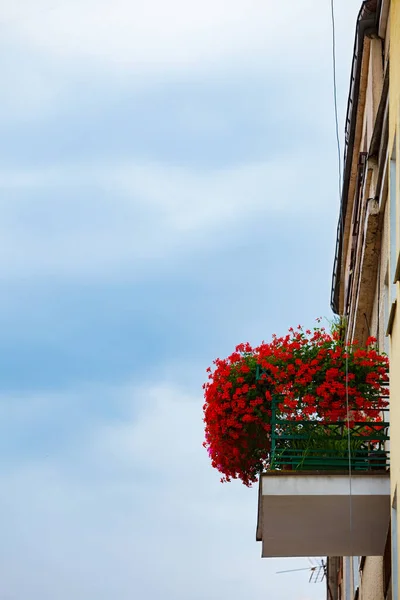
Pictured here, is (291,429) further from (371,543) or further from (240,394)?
(371,543)

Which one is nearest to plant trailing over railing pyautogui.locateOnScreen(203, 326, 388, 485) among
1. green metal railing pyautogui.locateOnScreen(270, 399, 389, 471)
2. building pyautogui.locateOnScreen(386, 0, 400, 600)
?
green metal railing pyautogui.locateOnScreen(270, 399, 389, 471)

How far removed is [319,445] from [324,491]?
23.5 inches

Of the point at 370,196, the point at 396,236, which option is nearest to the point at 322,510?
the point at 396,236

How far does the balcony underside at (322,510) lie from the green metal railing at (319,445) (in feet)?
0.94

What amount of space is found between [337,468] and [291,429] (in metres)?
0.58

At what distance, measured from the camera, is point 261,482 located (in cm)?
1034

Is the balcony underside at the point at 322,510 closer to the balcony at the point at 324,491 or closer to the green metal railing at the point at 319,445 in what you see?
the balcony at the point at 324,491

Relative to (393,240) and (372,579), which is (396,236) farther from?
(372,579)

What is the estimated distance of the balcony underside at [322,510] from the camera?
10297mm

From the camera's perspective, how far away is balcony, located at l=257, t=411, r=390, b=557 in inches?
406

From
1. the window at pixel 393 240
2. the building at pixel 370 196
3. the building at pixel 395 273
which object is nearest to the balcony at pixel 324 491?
the building at pixel 370 196

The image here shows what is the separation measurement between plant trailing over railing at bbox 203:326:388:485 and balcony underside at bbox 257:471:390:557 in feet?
2.09

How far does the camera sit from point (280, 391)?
10953mm

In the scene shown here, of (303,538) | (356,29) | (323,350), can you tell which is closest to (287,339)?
(323,350)
